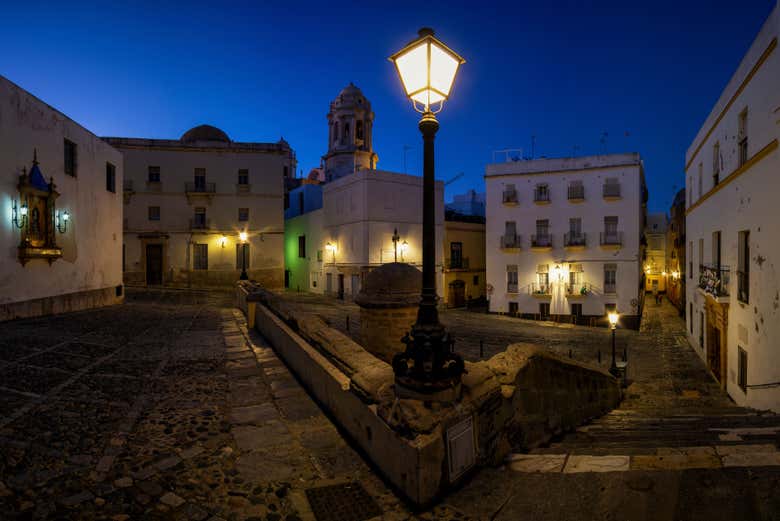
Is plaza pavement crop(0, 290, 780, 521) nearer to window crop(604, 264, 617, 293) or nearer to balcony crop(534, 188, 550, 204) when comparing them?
window crop(604, 264, 617, 293)

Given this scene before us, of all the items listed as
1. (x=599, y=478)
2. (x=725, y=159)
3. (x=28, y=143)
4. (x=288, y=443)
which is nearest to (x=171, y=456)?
(x=288, y=443)

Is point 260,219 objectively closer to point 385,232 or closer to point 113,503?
point 385,232

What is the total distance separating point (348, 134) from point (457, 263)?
19365mm

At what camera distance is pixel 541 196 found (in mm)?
28344

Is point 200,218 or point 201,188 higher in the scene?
point 201,188

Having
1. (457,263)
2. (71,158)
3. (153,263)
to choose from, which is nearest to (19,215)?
(71,158)

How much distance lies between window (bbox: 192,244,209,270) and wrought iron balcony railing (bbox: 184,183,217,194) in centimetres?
392

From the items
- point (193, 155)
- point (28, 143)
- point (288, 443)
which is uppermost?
point (193, 155)

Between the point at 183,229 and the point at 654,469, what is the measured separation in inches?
1290

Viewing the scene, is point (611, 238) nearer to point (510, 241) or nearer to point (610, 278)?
point (610, 278)

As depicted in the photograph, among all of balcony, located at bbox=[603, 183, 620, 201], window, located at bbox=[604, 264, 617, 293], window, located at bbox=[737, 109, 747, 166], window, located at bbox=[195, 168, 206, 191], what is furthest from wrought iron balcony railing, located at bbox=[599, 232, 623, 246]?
window, located at bbox=[195, 168, 206, 191]

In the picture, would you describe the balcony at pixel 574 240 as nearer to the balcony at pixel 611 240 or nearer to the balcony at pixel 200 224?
the balcony at pixel 611 240

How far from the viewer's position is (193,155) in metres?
31.3

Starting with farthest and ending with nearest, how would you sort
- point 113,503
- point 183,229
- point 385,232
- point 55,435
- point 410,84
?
1. point 183,229
2. point 385,232
3. point 55,435
4. point 410,84
5. point 113,503
